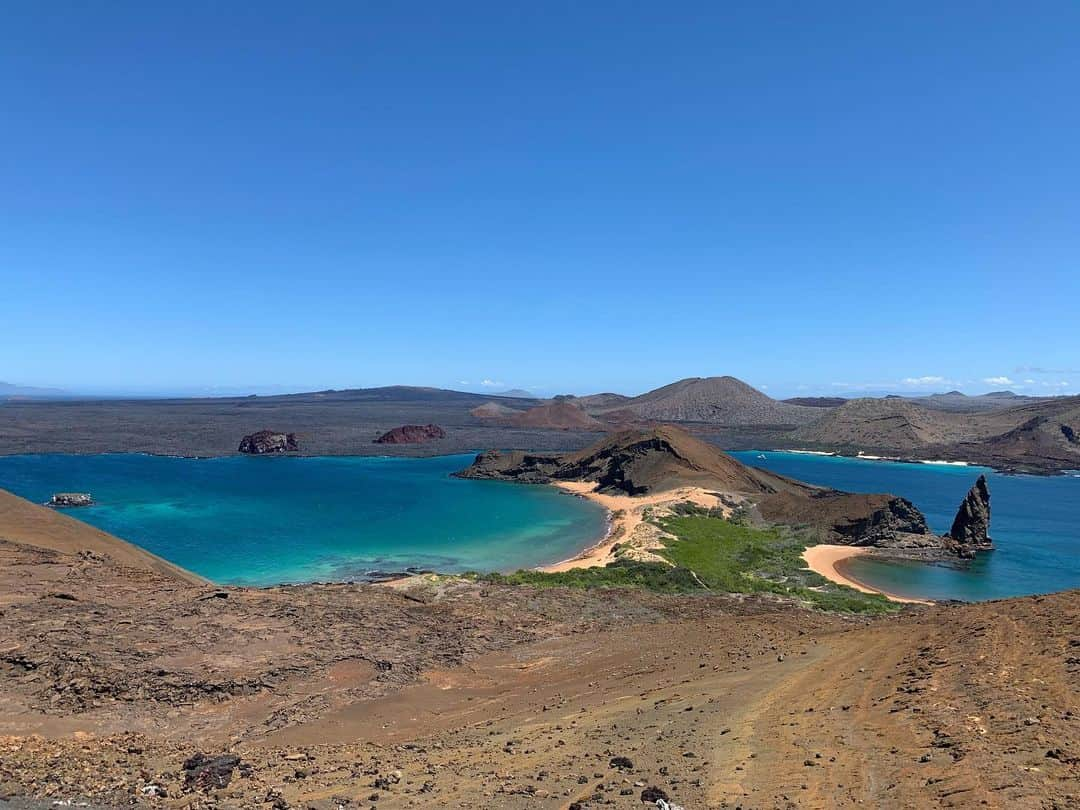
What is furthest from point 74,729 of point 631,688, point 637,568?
point 637,568

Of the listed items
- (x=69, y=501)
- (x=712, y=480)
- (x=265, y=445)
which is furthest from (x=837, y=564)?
(x=265, y=445)

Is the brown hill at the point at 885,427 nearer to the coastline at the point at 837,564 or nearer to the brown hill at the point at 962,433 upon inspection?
the brown hill at the point at 962,433

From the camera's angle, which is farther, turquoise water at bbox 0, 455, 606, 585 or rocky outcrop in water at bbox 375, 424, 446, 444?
rocky outcrop in water at bbox 375, 424, 446, 444

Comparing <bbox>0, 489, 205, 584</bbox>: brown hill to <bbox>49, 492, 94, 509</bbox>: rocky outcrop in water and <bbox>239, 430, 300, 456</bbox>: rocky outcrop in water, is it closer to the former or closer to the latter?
<bbox>49, 492, 94, 509</bbox>: rocky outcrop in water

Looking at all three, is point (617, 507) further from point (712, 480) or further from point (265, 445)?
point (265, 445)

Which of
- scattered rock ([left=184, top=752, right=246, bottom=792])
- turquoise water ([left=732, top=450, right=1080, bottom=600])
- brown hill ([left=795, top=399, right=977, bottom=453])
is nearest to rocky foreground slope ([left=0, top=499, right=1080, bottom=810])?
scattered rock ([left=184, top=752, right=246, bottom=792])

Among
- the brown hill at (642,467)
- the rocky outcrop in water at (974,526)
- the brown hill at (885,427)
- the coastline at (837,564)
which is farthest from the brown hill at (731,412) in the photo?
the coastline at (837,564)
